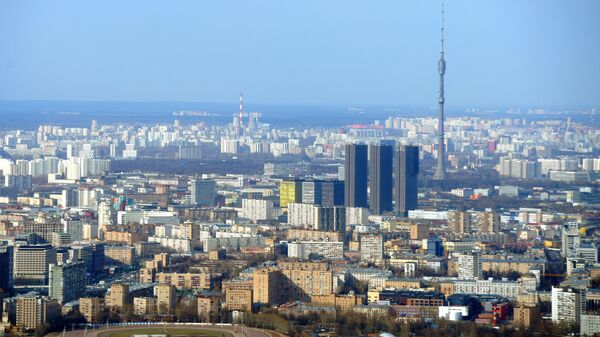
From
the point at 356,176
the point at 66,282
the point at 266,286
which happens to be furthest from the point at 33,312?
the point at 356,176

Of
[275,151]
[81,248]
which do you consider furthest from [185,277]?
[275,151]

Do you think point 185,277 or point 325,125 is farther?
point 325,125

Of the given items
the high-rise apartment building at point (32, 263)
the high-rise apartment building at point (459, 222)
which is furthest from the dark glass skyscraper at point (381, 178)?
the high-rise apartment building at point (32, 263)

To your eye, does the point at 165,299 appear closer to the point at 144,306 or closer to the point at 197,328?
the point at 144,306

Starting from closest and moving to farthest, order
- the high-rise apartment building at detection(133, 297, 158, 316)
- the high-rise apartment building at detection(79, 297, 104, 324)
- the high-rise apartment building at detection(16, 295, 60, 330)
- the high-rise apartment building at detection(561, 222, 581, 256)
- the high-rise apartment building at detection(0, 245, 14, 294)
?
1. the high-rise apartment building at detection(16, 295, 60, 330)
2. the high-rise apartment building at detection(79, 297, 104, 324)
3. the high-rise apartment building at detection(133, 297, 158, 316)
4. the high-rise apartment building at detection(0, 245, 14, 294)
5. the high-rise apartment building at detection(561, 222, 581, 256)

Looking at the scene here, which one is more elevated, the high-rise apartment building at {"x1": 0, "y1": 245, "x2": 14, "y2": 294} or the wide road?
the high-rise apartment building at {"x1": 0, "y1": 245, "x2": 14, "y2": 294}

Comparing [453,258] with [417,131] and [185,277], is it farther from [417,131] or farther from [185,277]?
[417,131]

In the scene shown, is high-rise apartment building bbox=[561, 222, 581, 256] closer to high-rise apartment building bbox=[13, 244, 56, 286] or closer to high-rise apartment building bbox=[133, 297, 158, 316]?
high-rise apartment building bbox=[133, 297, 158, 316]

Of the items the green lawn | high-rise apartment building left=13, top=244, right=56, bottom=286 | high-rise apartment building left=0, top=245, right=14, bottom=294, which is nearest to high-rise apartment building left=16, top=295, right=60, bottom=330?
the green lawn
